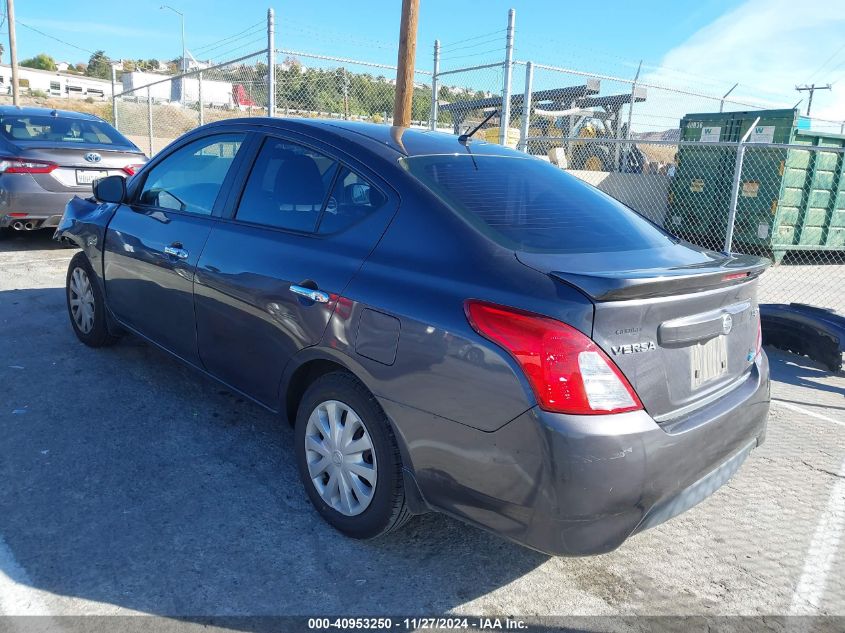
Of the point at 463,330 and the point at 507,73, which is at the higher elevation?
the point at 507,73

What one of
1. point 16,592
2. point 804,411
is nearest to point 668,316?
point 16,592

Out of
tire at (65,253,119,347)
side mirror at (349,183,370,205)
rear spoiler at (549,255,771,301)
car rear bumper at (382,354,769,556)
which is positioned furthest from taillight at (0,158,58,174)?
rear spoiler at (549,255,771,301)

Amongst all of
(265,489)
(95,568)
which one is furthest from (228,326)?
(95,568)

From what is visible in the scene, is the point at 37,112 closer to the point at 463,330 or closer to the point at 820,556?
the point at 463,330

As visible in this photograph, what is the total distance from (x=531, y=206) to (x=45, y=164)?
23.0 feet

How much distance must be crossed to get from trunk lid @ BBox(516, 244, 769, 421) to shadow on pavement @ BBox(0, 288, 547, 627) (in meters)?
1.01

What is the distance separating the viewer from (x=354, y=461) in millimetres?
2762

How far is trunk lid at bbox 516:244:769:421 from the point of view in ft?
7.16

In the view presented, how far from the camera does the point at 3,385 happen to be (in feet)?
14.1

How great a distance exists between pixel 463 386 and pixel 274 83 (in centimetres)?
882

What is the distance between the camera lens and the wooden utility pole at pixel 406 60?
8727 mm

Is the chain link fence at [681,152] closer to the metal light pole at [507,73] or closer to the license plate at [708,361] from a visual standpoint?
the metal light pole at [507,73]

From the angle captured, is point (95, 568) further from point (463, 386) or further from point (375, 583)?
point (463, 386)

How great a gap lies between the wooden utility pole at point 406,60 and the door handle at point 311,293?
6.10 meters
